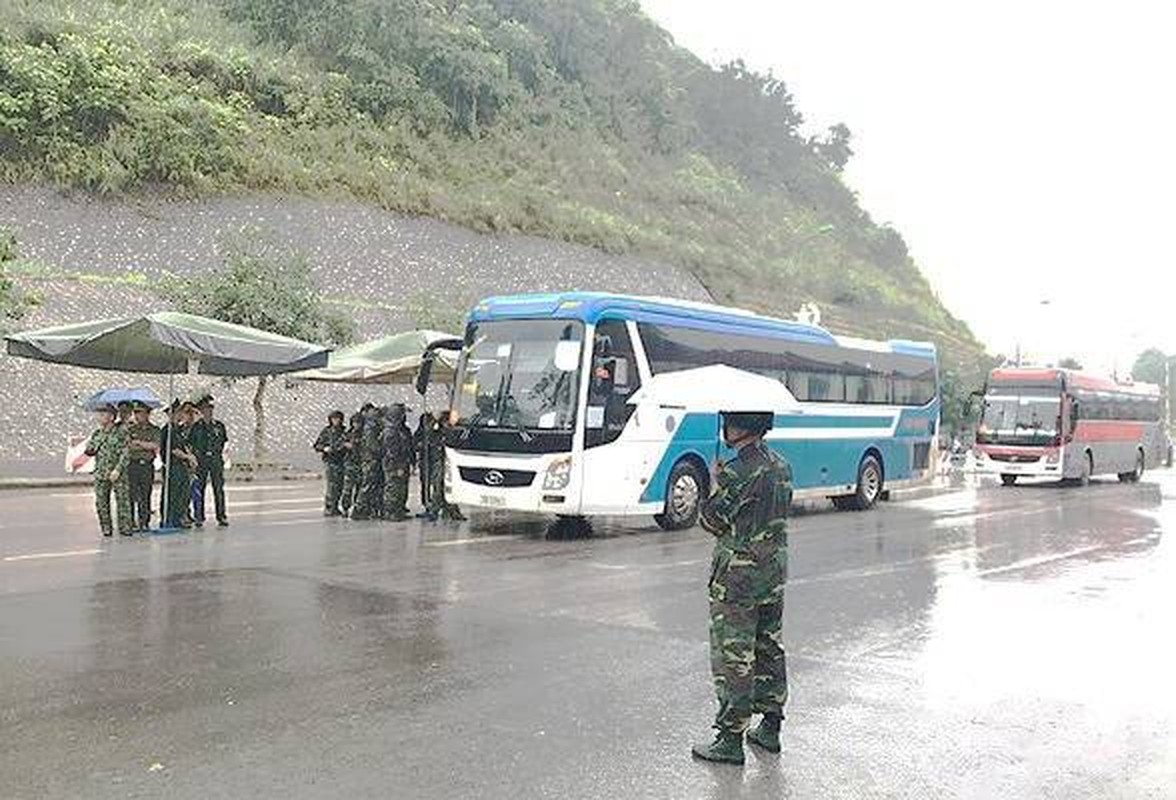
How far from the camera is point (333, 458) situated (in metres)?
17.3

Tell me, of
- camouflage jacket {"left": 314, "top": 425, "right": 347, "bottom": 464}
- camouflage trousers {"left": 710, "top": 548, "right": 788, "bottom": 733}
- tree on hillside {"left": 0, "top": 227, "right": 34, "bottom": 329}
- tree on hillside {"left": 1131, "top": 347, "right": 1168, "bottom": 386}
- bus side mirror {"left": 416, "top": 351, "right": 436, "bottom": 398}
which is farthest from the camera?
tree on hillside {"left": 1131, "top": 347, "right": 1168, "bottom": 386}

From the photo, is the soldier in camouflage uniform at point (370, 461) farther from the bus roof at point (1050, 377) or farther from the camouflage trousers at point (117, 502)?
the bus roof at point (1050, 377)

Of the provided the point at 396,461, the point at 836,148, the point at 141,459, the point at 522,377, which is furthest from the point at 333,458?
the point at 836,148

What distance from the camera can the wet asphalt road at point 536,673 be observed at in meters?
5.38

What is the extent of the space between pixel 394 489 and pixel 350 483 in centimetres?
83

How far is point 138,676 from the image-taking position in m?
7.01

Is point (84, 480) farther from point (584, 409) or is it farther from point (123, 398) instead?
point (584, 409)

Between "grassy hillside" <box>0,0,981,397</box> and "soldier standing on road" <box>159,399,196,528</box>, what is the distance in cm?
2436

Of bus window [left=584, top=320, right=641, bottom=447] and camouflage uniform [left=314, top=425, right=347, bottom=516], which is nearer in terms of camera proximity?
bus window [left=584, top=320, right=641, bottom=447]

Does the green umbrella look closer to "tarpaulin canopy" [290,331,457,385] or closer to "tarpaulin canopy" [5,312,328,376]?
"tarpaulin canopy" [5,312,328,376]

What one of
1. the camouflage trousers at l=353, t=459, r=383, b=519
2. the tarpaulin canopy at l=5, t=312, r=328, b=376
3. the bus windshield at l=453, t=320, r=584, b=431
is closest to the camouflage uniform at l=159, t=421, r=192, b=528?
the tarpaulin canopy at l=5, t=312, r=328, b=376

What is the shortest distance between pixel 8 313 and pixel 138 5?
31.2m

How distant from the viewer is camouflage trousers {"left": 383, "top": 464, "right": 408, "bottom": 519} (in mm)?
16906

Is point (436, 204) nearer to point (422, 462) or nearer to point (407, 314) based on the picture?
point (407, 314)
